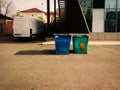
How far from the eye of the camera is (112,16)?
2548cm

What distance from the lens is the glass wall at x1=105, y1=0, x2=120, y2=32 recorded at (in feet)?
83.2

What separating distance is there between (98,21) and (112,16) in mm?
1582

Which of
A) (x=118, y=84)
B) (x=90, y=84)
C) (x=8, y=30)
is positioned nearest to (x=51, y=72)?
(x=90, y=84)

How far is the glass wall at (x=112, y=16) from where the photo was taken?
2536 centimetres

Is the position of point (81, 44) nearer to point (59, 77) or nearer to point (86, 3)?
point (59, 77)

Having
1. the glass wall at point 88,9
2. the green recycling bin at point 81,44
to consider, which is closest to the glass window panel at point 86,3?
the glass wall at point 88,9

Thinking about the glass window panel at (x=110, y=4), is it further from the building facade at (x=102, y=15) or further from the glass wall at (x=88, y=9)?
the glass wall at (x=88, y=9)

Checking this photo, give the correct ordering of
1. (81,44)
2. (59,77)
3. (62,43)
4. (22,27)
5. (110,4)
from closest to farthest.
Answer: (59,77)
(62,43)
(81,44)
(22,27)
(110,4)

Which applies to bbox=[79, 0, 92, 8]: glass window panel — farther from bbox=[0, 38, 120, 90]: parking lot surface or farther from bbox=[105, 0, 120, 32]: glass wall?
bbox=[0, 38, 120, 90]: parking lot surface

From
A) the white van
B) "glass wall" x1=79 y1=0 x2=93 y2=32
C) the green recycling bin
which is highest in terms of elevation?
"glass wall" x1=79 y1=0 x2=93 y2=32

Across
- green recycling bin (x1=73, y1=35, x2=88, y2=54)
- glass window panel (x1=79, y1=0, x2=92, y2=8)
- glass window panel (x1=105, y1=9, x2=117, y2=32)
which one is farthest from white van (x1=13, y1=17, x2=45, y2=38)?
green recycling bin (x1=73, y1=35, x2=88, y2=54)

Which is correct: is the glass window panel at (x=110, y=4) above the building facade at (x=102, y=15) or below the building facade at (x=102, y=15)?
above

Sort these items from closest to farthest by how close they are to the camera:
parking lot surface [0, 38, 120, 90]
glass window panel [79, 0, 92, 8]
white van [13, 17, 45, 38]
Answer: parking lot surface [0, 38, 120, 90]
white van [13, 17, 45, 38]
glass window panel [79, 0, 92, 8]

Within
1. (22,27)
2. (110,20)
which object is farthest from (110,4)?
(22,27)
